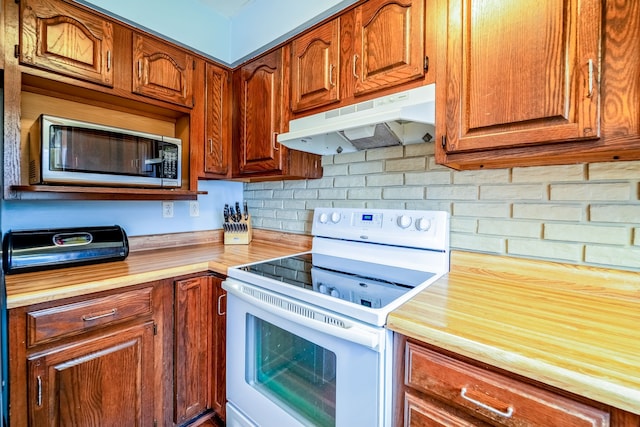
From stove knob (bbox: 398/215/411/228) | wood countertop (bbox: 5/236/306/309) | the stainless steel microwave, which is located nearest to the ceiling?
the stainless steel microwave

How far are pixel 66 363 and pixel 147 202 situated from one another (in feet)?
3.28

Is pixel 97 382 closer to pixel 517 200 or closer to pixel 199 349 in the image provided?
pixel 199 349

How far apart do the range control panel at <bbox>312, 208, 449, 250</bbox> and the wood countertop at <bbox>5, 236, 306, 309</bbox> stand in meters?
0.35

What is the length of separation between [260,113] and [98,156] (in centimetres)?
86

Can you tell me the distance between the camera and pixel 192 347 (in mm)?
1441

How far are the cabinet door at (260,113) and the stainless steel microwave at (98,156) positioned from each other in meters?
0.41

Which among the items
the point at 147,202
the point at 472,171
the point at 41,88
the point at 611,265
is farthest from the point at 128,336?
the point at 611,265

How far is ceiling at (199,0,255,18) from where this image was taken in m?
1.93

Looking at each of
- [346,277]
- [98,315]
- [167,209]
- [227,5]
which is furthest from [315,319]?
[227,5]

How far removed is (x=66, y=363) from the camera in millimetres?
1089

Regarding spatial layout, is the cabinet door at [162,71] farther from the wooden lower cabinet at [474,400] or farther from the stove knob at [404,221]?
the wooden lower cabinet at [474,400]

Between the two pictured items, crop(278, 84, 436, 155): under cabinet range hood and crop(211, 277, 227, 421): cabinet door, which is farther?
crop(211, 277, 227, 421): cabinet door

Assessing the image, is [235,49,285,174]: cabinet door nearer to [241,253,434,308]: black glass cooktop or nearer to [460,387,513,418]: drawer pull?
[241,253,434,308]: black glass cooktop

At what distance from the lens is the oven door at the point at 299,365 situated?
849mm
